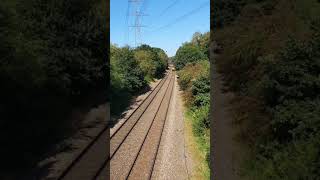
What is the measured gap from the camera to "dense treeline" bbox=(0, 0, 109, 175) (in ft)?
49.0

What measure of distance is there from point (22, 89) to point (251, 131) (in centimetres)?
965

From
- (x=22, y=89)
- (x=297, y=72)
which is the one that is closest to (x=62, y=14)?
(x=22, y=89)

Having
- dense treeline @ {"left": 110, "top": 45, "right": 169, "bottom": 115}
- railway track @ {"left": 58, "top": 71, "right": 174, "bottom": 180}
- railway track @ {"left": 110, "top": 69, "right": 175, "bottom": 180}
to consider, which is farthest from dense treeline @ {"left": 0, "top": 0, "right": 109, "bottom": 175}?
railway track @ {"left": 110, "top": 69, "right": 175, "bottom": 180}

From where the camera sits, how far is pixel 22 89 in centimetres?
1617

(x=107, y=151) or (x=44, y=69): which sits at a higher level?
(x=44, y=69)

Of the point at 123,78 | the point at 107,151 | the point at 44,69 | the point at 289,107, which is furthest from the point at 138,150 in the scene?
the point at 123,78

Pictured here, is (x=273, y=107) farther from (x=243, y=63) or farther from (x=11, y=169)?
(x=11, y=169)

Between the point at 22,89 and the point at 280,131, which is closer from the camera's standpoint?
the point at 280,131

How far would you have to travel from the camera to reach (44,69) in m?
19.7

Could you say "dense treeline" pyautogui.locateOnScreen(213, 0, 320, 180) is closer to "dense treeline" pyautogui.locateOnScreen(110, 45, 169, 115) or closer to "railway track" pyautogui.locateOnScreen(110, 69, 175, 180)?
"railway track" pyautogui.locateOnScreen(110, 69, 175, 180)

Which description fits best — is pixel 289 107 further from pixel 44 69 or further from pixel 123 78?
pixel 123 78

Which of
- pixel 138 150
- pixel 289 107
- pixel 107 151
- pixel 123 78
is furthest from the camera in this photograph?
pixel 123 78

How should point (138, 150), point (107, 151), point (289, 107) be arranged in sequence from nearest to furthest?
Answer: point (289, 107) < point (107, 151) < point (138, 150)

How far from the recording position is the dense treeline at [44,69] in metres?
14.9
